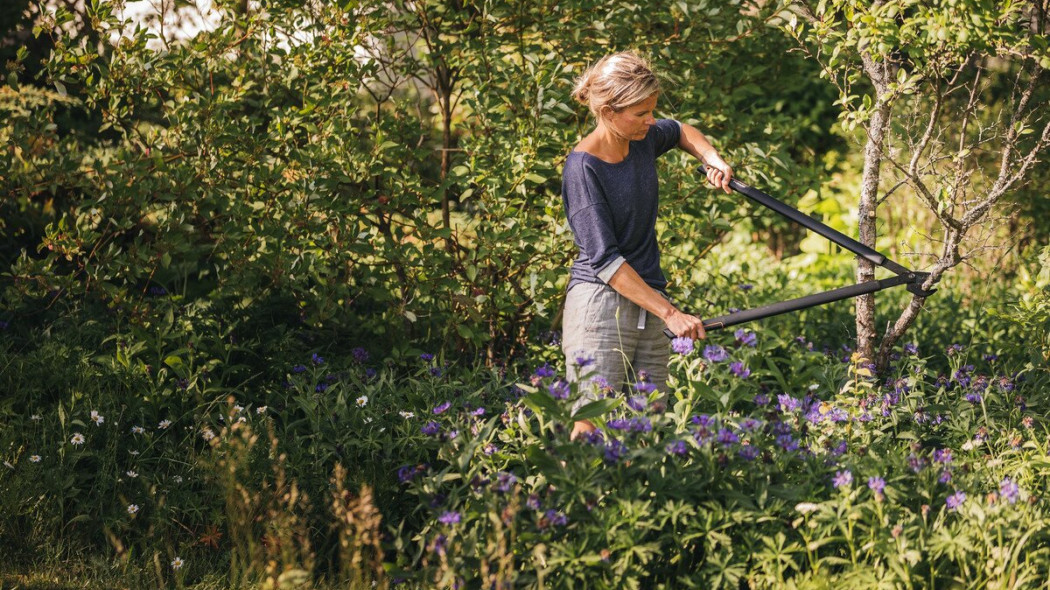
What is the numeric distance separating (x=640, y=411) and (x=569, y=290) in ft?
1.85

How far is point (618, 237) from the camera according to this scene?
3.00m

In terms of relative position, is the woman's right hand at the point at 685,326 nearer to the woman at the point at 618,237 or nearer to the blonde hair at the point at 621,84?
the woman at the point at 618,237

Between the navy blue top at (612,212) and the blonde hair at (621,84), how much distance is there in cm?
17

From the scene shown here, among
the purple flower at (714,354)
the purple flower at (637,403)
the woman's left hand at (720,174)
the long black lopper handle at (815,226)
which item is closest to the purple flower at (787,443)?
the purple flower at (714,354)

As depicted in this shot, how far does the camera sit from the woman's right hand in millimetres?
2814

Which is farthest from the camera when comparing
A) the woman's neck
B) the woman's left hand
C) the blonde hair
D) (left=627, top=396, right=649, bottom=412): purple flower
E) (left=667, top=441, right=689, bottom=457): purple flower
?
the woman's left hand

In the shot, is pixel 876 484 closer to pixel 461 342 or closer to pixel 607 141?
pixel 607 141

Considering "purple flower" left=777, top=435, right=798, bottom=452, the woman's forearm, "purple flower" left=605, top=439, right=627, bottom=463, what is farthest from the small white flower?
the woman's forearm

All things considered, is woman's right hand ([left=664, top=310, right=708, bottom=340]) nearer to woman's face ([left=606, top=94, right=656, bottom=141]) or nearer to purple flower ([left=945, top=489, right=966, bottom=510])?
woman's face ([left=606, top=94, right=656, bottom=141])

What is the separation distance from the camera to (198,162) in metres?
3.96

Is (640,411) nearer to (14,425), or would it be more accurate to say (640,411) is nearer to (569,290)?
(569,290)

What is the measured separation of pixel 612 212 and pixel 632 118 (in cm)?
29

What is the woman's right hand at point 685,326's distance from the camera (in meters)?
2.81

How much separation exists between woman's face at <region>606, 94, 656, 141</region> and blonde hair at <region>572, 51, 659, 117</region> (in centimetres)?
2
